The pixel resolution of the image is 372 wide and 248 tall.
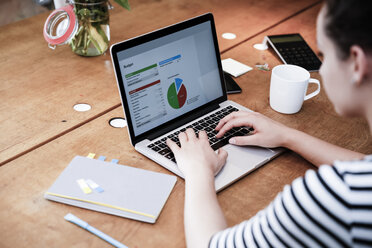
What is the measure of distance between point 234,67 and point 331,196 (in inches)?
37.1

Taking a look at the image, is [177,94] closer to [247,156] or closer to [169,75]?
[169,75]

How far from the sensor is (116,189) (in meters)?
0.88

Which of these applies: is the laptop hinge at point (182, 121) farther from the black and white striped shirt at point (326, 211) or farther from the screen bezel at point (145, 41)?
the black and white striped shirt at point (326, 211)

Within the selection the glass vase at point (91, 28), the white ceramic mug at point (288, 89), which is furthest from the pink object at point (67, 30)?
the white ceramic mug at point (288, 89)

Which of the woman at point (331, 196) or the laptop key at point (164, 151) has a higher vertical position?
the woman at point (331, 196)

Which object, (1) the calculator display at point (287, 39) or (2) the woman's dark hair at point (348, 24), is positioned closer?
(2) the woman's dark hair at point (348, 24)

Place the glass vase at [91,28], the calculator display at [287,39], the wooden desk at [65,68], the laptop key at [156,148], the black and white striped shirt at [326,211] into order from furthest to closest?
the calculator display at [287,39]
the glass vase at [91,28]
the wooden desk at [65,68]
the laptop key at [156,148]
the black and white striped shirt at [326,211]

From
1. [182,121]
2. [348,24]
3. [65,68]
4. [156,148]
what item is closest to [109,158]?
[156,148]

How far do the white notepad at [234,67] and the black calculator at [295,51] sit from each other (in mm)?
163

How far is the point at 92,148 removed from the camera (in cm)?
105

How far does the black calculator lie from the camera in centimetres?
150

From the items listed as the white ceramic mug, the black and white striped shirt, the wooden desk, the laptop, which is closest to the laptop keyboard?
the laptop

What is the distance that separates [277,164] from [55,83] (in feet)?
2.56

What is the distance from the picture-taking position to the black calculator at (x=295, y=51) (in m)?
1.50
